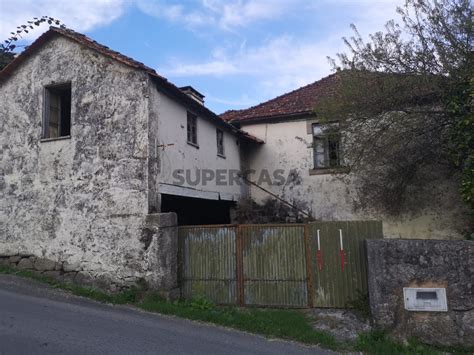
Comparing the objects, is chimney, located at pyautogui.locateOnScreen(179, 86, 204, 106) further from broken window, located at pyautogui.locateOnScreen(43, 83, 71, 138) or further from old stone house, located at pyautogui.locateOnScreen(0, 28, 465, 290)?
broken window, located at pyautogui.locateOnScreen(43, 83, 71, 138)

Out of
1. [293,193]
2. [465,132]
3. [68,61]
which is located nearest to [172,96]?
[68,61]

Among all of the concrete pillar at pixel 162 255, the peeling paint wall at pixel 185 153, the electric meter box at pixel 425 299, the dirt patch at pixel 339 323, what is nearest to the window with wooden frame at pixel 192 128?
the peeling paint wall at pixel 185 153

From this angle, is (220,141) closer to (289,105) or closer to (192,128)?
(192,128)

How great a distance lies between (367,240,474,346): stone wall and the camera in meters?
6.52

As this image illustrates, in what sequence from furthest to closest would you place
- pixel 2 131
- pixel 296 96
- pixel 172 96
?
pixel 296 96 < pixel 2 131 < pixel 172 96

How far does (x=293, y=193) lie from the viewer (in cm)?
1411

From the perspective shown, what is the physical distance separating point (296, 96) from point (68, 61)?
8.48m

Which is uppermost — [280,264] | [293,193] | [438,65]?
[438,65]

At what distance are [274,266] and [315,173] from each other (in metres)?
6.21

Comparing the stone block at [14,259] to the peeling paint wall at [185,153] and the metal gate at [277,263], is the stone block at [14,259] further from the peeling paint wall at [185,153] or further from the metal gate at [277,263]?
the metal gate at [277,263]

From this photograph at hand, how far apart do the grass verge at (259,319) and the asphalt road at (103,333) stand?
27 centimetres

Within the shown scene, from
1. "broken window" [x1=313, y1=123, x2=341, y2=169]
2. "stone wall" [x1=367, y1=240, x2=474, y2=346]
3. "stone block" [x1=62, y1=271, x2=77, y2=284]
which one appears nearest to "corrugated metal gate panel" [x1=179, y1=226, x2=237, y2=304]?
"stone block" [x1=62, y1=271, x2=77, y2=284]

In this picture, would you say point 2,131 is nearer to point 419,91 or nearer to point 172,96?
point 172,96

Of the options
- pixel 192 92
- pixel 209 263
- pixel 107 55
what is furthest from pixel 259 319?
pixel 192 92
